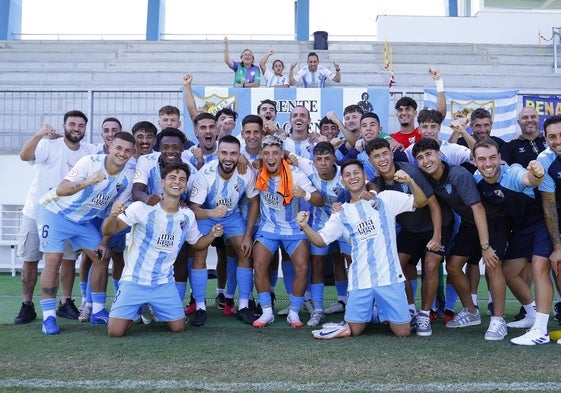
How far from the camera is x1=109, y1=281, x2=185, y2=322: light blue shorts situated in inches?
188

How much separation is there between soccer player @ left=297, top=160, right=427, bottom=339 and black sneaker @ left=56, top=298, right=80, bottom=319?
243cm

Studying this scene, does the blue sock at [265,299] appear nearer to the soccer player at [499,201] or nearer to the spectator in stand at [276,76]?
the soccer player at [499,201]

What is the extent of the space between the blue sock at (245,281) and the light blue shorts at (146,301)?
2.45 feet

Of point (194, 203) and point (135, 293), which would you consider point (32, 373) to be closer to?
point (135, 293)

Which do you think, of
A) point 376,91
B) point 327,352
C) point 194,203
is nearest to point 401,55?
point 376,91

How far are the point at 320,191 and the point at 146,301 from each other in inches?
73.6

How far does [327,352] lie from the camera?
4.10 meters

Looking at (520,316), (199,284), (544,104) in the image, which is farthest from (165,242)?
(544,104)

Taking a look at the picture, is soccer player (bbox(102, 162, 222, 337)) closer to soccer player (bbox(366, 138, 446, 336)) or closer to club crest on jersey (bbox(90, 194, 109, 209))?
club crest on jersey (bbox(90, 194, 109, 209))

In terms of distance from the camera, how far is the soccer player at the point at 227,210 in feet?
17.5

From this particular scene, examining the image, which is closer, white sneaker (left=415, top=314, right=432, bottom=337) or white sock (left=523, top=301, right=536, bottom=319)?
white sneaker (left=415, top=314, right=432, bottom=337)

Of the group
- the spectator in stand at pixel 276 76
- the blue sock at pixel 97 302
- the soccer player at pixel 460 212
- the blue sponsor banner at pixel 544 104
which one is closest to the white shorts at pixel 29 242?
the blue sock at pixel 97 302

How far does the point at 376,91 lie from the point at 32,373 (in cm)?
705

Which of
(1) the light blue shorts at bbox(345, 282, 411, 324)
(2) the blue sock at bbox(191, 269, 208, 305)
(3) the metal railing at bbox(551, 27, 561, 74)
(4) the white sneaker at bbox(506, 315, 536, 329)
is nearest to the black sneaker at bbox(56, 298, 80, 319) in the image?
(2) the blue sock at bbox(191, 269, 208, 305)
